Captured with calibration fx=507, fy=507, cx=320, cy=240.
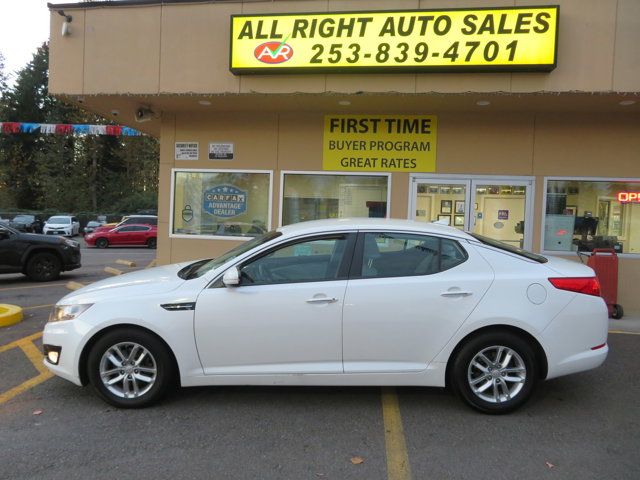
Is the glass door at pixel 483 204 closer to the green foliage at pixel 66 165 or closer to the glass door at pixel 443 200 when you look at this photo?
the glass door at pixel 443 200

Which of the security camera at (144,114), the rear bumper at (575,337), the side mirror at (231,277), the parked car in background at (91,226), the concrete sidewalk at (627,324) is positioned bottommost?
the concrete sidewalk at (627,324)

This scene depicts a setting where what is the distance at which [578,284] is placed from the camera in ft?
13.4

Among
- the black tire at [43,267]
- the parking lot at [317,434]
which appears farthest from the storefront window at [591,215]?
the black tire at [43,267]

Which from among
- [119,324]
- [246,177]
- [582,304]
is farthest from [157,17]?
[582,304]

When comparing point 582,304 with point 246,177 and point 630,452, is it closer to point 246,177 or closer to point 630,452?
point 630,452

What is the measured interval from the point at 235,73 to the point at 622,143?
6614mm

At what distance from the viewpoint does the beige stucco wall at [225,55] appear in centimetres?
736

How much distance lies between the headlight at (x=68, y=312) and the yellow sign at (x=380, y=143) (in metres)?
5.93

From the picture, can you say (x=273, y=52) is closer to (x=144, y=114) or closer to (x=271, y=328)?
(x=144, y=114)

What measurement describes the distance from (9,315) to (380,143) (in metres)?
6.45

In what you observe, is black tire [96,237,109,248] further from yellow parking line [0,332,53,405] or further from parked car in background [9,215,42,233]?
yellow parking line [0,332,53,405]

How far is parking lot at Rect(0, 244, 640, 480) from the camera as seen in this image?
3.26m

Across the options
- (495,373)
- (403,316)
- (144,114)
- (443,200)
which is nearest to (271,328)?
(403,316)

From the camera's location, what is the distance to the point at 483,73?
24.6 ft
